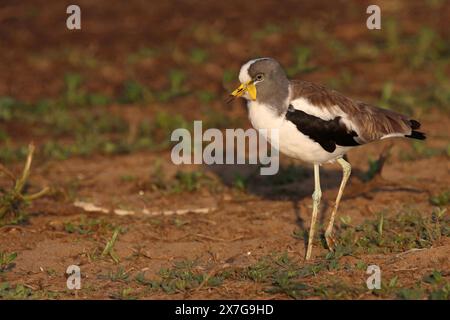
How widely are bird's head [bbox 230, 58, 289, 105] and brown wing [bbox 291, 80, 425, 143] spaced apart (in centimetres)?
14

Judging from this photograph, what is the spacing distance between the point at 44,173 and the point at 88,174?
1.37 feet

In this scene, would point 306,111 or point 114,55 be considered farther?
point 114,55

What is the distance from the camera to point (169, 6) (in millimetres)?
13352

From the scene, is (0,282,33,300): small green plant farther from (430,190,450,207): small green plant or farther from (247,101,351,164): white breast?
(430,190,450,207): small green plant

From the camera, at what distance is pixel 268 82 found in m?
5.89

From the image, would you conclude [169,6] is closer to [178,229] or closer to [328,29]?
[328,29]

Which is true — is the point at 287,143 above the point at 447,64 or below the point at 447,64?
below

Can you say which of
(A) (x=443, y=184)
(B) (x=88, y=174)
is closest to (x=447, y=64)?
(A) (x=443, y=184)

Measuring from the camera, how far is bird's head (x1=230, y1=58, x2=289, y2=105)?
19.2 ft

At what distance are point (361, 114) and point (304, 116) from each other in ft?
2.01

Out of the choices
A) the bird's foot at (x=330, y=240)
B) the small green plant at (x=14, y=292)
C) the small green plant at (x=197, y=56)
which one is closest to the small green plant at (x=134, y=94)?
the small green plant at (x=197, y=56)
